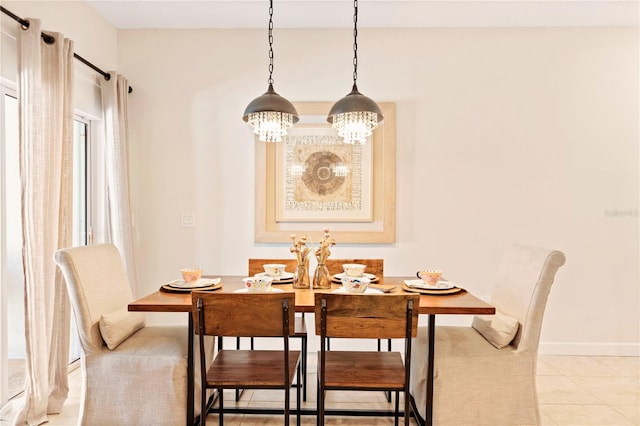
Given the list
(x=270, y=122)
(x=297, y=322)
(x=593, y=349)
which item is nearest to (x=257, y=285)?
(x=297, y=322)

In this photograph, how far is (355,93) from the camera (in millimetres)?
2348

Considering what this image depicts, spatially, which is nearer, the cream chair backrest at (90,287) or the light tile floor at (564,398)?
the cream chair backrest at (90,287)

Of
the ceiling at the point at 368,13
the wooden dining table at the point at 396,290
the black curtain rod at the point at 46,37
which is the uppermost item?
the ceiling at the point at 368,13

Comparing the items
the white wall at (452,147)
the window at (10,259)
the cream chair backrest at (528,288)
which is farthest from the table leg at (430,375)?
the window at (10,259)

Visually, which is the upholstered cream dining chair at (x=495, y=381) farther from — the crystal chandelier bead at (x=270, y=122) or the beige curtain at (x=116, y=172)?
the beige curtain at (x=116, y=172)

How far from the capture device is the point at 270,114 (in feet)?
7.69

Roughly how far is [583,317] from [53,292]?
12.4 feet

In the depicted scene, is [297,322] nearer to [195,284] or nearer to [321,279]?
[321,279]

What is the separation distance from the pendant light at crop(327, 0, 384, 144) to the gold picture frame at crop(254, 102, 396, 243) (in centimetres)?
111

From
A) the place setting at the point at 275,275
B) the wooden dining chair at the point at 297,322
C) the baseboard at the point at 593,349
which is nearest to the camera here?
the place setting at the point at 275,275

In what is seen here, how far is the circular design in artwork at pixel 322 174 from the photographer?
3.55 meters

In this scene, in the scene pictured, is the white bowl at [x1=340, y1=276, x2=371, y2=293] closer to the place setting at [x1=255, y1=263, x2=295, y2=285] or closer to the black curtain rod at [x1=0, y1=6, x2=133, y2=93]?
the place setting at [x1=255, y1=263, x2=295, y2=285]

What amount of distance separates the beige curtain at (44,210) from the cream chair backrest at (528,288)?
8.14 ft

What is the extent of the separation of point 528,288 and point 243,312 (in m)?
1.39
